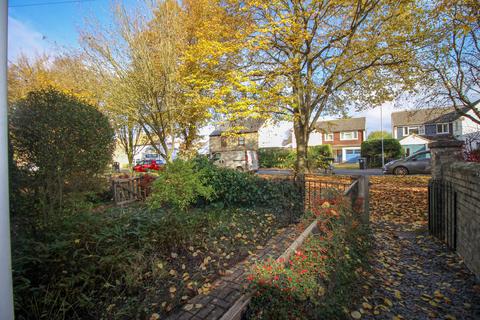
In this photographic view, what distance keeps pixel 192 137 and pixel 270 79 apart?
23.5 feet

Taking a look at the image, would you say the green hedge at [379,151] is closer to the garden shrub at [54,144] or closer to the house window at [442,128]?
the house window at [442,128]

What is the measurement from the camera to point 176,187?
203 inches

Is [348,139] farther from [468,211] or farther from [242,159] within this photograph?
[468,211]

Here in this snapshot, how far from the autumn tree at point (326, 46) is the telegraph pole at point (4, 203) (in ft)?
24.9

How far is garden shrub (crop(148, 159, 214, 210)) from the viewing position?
5066mm

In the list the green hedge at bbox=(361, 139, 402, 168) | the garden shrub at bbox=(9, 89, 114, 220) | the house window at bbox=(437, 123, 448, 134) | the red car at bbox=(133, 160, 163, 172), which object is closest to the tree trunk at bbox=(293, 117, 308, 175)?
the red car at bbox=(133, 160, 163, 172)

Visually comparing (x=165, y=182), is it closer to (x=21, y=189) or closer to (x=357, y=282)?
(x=21, y=189)

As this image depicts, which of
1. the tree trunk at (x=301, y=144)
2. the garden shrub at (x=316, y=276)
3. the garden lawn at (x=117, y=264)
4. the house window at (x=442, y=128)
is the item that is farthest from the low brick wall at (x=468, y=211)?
the house window at (x=442, y=128)

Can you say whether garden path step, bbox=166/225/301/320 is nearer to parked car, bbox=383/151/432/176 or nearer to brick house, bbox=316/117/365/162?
parked car, bbox=383/151/432/176

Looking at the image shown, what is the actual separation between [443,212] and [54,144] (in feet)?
25.2

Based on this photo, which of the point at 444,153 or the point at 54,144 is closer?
the point at 54,144

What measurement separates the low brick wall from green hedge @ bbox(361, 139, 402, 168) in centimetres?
2456

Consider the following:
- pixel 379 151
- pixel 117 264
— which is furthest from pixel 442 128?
pixel 117 264

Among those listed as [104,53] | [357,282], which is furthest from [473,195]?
[104,53]
